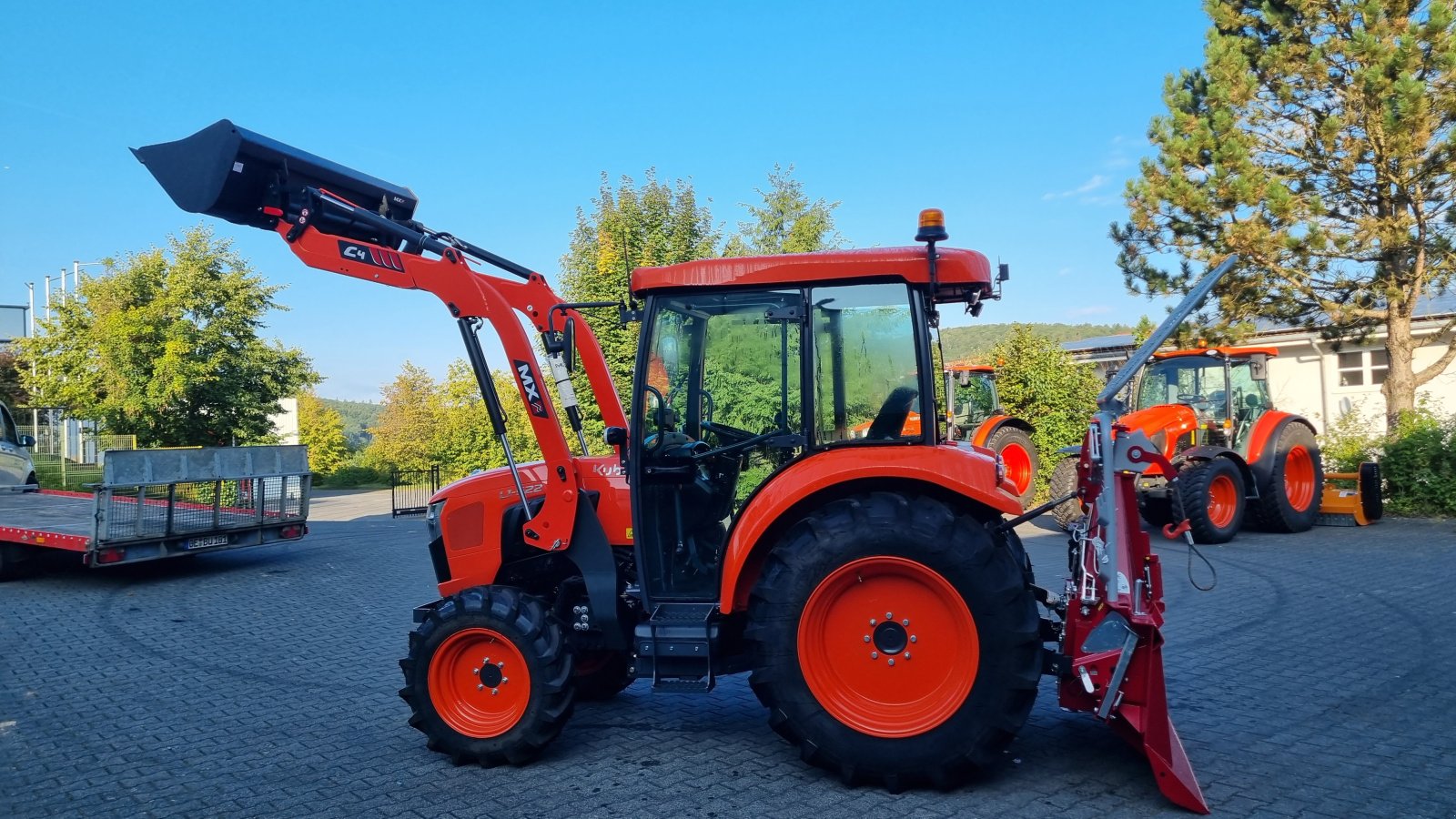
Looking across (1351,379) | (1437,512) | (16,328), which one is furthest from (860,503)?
(16,328)

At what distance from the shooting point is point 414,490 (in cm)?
2508

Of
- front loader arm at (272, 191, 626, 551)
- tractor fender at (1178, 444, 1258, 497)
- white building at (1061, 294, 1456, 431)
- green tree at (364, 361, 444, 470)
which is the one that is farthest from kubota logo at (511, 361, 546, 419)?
green tree at (364, 361, 444, 470)

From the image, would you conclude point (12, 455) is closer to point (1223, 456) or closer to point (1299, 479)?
point (1223, 456)

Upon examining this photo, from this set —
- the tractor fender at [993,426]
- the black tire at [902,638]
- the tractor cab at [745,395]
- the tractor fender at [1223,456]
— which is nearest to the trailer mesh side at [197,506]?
the tractor cab at [745,395]

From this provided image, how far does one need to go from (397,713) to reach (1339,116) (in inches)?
662

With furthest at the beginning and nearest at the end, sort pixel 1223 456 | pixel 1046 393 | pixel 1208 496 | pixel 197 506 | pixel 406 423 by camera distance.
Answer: pixel 406 423, pixel 1046 393, pixel 1223 456, pixel 1208 496, pixel 197 506

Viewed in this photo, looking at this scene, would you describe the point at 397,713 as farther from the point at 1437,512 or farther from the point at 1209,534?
the point at 1437,512

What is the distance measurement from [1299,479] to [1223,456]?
224 centimetres

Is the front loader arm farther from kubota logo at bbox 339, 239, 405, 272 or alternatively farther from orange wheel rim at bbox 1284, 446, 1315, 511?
orange wheel rim at bbox 1284, 446, 1315, 511

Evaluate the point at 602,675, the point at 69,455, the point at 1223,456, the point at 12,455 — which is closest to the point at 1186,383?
the point at 1223,456

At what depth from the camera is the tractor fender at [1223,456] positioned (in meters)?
13.0

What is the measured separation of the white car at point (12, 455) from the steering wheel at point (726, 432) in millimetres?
14804

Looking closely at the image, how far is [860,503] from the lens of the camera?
4438mm

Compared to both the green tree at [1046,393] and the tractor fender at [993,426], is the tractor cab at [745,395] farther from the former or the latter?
the green tree at [1046,393]
